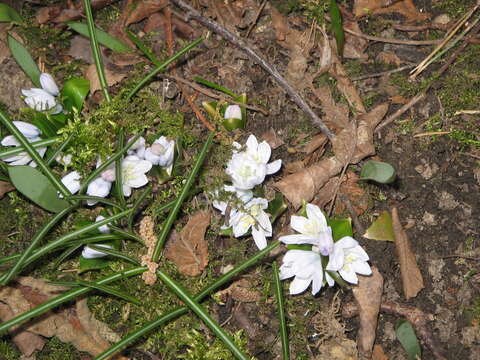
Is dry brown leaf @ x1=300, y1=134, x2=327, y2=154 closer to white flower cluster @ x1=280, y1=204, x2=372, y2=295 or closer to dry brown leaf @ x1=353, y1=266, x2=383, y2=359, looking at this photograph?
white flower cluster @ x1=280, y1=204, x2=372, y2=295

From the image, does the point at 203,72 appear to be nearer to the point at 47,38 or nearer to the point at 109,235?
the point at 47,38

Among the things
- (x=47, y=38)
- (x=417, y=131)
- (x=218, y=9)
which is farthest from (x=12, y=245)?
(x=417, y=131)

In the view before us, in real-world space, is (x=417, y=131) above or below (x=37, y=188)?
below

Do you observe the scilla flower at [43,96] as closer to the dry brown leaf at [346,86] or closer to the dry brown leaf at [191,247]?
the dry brown leaf at [191,247]

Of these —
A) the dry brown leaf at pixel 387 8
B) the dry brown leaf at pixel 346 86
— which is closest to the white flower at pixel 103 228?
the dry brown leaf at pixel 346 86

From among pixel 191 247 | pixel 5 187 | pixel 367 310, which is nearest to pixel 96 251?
pixel 191 247

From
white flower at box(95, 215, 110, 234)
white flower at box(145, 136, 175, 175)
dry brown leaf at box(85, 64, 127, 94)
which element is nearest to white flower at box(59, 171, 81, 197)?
white flower at box(95, 215, 110, 234)
